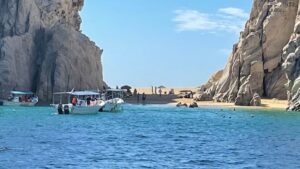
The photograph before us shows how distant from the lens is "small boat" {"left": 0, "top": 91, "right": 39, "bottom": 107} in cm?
11851

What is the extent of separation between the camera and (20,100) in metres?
119

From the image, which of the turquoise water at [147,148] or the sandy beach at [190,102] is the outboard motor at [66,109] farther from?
the sandy beach at [190,102]

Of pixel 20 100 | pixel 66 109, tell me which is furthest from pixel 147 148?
pixel 20 100

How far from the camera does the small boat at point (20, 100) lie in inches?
4666

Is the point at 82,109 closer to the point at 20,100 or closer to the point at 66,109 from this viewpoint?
the point at 66,109

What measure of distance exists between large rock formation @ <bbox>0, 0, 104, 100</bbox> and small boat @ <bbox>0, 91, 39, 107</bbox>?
2.42 meters

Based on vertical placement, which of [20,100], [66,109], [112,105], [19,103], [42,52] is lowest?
[66,109]

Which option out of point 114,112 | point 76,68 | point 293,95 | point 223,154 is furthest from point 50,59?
point 223,154

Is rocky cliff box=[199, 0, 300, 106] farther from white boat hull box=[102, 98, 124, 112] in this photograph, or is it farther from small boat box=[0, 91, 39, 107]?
small boat box=[0, 91, 39, 107]

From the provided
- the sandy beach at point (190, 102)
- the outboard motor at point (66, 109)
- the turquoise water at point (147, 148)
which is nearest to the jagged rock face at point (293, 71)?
the sandy beach at point (190, 102)

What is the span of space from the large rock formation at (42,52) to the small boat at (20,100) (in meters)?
2.42

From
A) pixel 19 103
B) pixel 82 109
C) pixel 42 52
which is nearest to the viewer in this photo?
pixel 82 109

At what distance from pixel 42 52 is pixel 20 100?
680 inches

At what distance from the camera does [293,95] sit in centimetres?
9631
